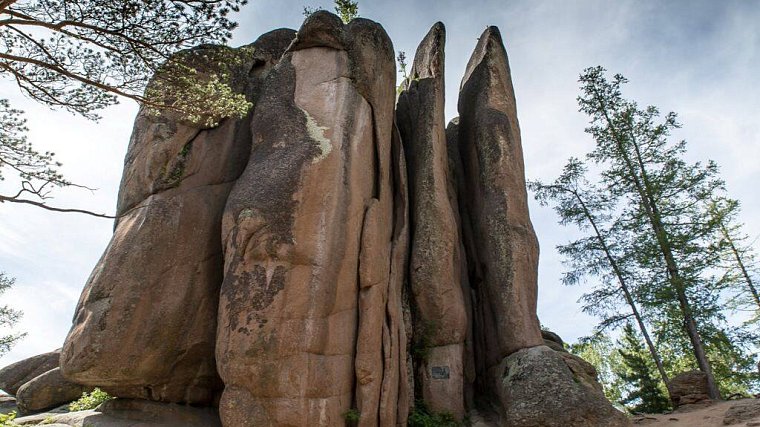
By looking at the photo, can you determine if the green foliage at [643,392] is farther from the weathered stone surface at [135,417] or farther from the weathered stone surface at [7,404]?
the weathered stone surface at [7,404]

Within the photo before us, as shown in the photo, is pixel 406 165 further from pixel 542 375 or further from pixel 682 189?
pixel 682 189

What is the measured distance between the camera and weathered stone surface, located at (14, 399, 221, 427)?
8.45 m

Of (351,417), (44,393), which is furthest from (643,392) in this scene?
(44,393)

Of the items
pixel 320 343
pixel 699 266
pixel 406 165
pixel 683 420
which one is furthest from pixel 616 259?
pixel 320 343

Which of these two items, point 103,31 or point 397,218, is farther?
point 397,218

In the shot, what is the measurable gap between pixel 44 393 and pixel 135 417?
564cm

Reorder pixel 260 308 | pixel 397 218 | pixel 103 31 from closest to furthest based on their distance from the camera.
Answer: pixel 103 31 → pixel 260 308 → pixel 397 218

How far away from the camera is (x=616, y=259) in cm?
1766

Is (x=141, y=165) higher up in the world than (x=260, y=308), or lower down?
higher up

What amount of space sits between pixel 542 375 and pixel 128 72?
358 inches

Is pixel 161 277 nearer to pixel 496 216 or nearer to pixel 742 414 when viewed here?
pixel 496 216

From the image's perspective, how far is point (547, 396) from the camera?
8.92 meters

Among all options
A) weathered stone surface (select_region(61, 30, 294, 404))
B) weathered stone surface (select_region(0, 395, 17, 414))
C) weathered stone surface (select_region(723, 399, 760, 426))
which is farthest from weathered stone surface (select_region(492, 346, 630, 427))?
weathered stone surface (select_region(0, 395, 17, 414))

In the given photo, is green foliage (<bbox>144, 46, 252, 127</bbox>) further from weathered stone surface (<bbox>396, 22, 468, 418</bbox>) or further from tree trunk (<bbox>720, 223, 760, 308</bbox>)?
tree trunk (<bbox>720, 223, 760, 308</bbox>)
